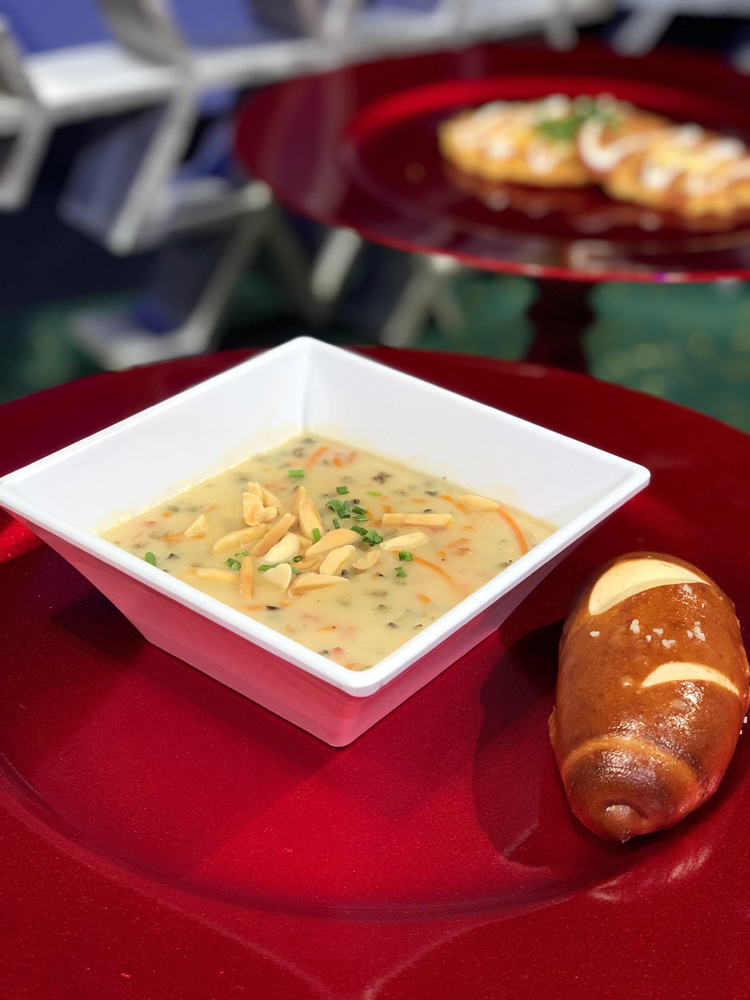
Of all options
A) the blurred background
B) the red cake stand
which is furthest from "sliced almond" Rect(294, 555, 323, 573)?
the blurred background

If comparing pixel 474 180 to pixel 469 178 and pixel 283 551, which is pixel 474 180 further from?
pixel 283 551

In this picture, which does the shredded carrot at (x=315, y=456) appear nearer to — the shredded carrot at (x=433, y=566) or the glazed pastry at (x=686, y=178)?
the shredded carrot at (x=433, y=566)

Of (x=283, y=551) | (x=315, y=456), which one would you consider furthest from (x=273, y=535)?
(x=315, y=456)

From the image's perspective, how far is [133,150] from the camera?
4.09m

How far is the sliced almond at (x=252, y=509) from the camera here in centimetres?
141

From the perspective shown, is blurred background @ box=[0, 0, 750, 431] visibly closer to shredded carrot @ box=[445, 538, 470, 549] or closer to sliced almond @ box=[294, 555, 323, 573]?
shredded carrot @ box=[445, 538, 470, 549]

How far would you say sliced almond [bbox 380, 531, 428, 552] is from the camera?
53.9 inches

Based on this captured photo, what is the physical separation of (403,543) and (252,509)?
0.21 m

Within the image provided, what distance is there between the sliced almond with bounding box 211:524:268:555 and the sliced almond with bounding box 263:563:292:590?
0.29ft

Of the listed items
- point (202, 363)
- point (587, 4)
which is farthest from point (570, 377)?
point (587, 4)

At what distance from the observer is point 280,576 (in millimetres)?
1285

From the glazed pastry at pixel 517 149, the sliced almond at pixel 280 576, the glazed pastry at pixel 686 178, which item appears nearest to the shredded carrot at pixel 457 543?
the sliced almond at pixel 280 576

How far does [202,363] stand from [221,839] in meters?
1.02

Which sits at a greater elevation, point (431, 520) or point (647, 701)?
point (647, 701)
